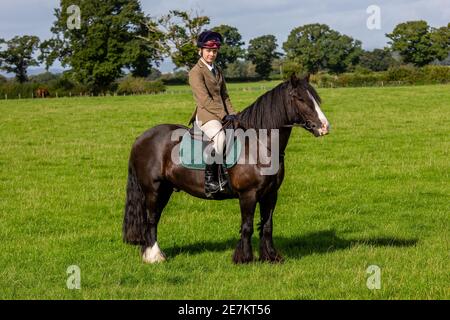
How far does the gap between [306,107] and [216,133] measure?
1377 mm

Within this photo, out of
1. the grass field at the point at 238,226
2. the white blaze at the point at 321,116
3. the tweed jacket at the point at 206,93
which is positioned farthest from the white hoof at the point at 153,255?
the white blaze at the point at 321,116

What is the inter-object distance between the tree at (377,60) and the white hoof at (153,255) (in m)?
149

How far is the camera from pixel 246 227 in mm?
9422

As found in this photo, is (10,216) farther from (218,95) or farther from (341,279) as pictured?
(341,279)

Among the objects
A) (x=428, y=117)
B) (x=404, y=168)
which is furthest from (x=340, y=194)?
(x=428, y=117)

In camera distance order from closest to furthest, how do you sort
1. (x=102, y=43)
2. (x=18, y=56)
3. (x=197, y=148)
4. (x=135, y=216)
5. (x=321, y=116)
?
(x=321, y=116) < (x=197, y=148) < (x=135, y=216) < (x=102, y=43) < (x=18, y=56)

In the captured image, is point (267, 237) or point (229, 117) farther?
point (267, 237)

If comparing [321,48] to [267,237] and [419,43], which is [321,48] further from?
[267,237]

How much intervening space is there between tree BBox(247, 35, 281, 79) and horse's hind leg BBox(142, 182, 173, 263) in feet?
447

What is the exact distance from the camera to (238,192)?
9.37m

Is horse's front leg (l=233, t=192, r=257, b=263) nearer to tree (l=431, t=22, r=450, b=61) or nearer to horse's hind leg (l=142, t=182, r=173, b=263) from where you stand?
horse's hind leg (l=142, t=182, r=173, b=263)

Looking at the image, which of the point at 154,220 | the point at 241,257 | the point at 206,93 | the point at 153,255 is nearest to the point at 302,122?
the point at 206,93

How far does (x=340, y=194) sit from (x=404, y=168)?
14.1ft

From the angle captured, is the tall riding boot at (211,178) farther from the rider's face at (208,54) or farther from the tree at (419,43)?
the tree at (419,43)
